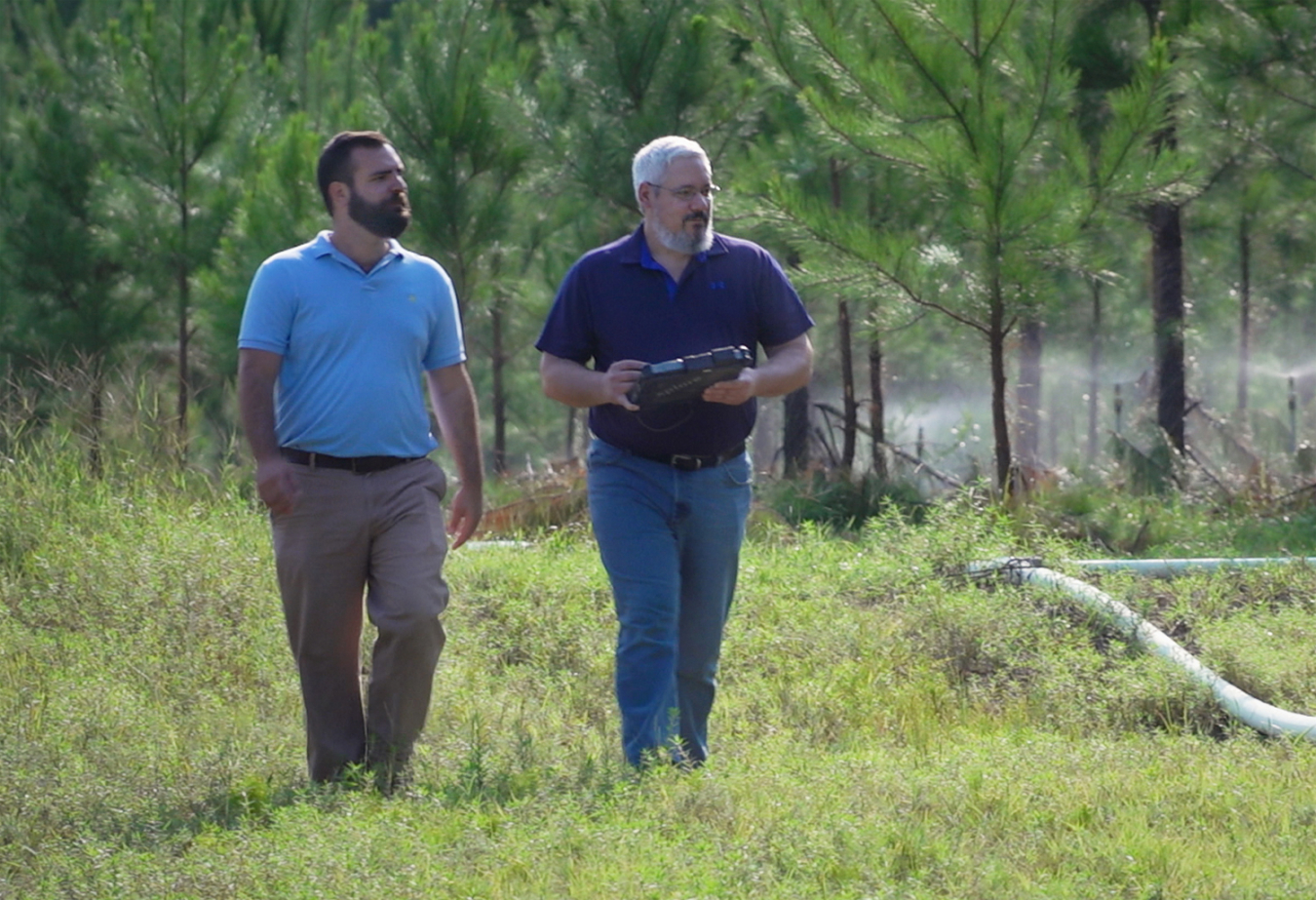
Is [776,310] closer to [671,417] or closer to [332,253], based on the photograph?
[671,417]

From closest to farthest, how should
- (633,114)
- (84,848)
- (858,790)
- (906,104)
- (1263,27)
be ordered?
(84,848)
(858,790)
(906,104)
(1263,27)
(633,114)

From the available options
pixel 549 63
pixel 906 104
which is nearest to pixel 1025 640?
pixel 906 104

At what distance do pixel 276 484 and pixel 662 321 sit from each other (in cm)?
117

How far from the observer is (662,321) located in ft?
16.6

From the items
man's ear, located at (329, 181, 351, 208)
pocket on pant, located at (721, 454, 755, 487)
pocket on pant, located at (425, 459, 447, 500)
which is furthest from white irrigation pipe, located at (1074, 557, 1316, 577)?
man's ear, located at (329, 181, 351, 208)

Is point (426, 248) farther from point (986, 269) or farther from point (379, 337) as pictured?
point (379, 337)

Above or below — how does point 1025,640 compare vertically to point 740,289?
below

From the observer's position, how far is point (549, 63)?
13000 mm

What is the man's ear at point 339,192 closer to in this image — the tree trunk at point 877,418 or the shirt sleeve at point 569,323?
the shirt sleeve at point 569,323

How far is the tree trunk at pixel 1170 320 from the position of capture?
41.8 feet

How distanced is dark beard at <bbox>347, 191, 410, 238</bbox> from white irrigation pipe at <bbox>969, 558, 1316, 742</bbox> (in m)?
3.01

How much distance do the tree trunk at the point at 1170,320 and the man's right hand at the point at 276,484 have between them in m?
8.95

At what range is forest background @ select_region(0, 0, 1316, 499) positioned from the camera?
405 inches

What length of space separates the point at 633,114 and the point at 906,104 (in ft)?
9.00
